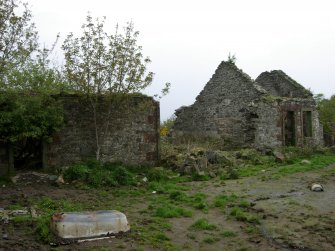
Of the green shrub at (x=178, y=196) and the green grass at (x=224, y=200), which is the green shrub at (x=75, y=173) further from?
the green grass at (x=224, y=200)

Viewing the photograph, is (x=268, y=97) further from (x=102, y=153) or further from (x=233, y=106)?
(x=102, y=153)

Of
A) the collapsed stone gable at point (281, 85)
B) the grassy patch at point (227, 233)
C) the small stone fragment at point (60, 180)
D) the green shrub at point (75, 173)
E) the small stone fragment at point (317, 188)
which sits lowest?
the grassy patch at point (227, 233)

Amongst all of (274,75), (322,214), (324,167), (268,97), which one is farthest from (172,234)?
(274,75)

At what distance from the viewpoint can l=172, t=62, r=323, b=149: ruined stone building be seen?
20.8 meters

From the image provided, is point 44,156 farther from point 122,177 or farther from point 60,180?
point 122,177

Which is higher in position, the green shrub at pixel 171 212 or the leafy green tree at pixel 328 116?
the leafy green tree at pixel 328 116

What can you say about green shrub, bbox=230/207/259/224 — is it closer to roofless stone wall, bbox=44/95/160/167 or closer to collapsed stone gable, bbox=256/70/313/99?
roofless stone wall, bbox=44/95/160/167

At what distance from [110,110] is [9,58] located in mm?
4291

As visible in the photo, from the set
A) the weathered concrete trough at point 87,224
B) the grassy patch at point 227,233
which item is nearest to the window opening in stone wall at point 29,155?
the weathered concrete trough at point 87,224

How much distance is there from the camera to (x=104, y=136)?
13.8 metres

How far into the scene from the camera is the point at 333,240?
7.05m

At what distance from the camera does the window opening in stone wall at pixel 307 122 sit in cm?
2359

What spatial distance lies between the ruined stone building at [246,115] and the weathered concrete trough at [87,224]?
46.9 ft

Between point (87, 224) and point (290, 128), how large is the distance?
713 inches
